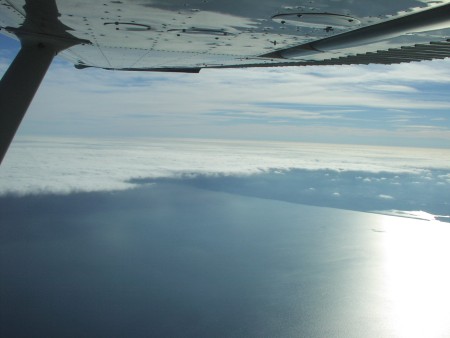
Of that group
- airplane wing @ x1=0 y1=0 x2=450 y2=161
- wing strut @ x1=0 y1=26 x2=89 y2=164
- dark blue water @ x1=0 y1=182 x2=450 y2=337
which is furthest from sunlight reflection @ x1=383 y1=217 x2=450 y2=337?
wing strut @ x1=0 y1=26 x2=89 y2=164

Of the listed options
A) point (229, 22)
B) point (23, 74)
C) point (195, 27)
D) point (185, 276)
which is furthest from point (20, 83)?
point (185, 276)

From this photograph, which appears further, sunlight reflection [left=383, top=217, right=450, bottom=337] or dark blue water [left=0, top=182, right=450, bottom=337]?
sunlight reflection [left=383, top=217, right=450, bottom=337]

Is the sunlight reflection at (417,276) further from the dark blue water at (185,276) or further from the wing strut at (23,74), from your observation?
the wing strut at (23,74)

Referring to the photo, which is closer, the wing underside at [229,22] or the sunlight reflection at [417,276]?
the wing underside at [229,22]

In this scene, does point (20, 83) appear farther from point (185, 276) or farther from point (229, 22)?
point (185, 276)

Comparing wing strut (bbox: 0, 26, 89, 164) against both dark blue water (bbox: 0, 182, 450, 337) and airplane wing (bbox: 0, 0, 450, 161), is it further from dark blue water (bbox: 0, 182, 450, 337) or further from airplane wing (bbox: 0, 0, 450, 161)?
dark blue water (bbox: 0, 182, 450, 337)

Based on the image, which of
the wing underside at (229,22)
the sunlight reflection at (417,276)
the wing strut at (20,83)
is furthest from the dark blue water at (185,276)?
the wing underside at (229,22)

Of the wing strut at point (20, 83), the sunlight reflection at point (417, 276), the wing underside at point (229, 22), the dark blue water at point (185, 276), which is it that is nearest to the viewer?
the wing underside at point (229, 22)
